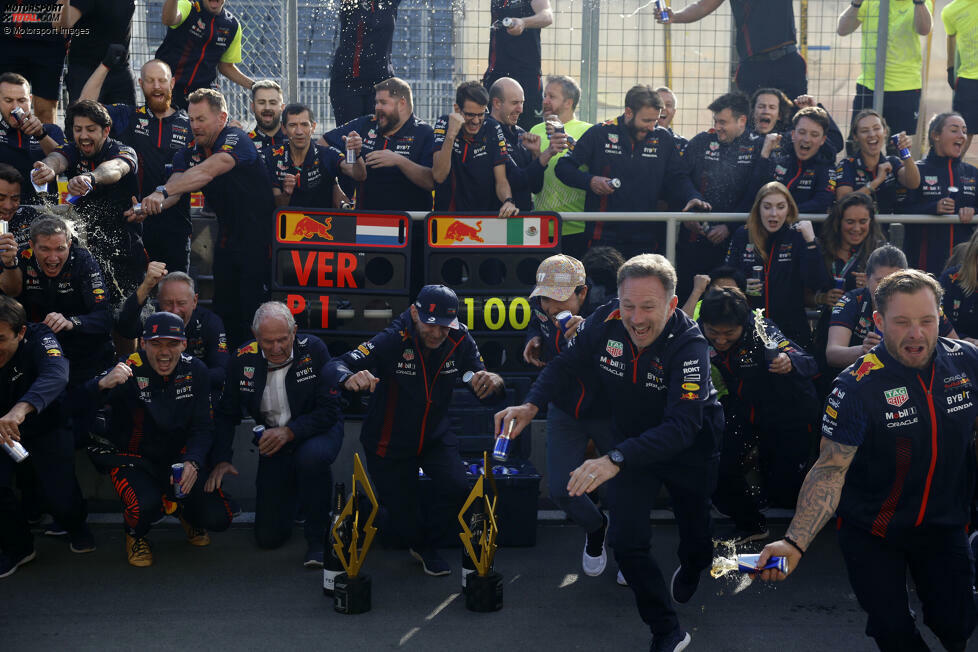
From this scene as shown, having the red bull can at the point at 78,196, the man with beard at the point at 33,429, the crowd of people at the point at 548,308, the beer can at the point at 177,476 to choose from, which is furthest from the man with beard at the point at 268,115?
the beer can at the point at 177,476

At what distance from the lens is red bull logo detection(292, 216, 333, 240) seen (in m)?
7.71

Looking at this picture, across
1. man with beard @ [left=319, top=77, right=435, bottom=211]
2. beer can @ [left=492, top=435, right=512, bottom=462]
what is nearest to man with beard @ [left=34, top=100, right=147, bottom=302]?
man with beard @ [left=319, top=77, right=435, bottom=211]

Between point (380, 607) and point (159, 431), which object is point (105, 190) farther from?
point (380, 607)

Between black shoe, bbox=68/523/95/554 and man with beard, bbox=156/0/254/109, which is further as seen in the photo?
man with beard, bbox=156/0/254/109

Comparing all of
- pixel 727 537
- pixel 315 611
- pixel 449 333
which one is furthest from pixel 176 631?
pixel 727 537

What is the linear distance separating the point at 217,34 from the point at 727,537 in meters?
6.10

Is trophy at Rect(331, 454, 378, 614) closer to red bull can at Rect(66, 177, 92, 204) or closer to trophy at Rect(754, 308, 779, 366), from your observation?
trophy at Rect(754, 308, 779, 366)

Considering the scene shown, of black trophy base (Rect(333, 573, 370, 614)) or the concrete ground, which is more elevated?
black trophy base (Rect(333, 573, 370, 614))

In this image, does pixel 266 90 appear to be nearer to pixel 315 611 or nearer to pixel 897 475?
pixel 315 611

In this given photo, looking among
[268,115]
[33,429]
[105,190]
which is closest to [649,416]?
[33,429]

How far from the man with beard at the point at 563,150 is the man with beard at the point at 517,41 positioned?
431mm

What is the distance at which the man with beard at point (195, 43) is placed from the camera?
362 inches

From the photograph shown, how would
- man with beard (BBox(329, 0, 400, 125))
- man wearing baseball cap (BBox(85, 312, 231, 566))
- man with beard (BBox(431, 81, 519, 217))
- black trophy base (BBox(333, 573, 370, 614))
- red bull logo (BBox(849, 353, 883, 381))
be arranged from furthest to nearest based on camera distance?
man with beard (BBox(329, 0, 400, 125)) → man with beard (BBox(431, 81, 519, 217)) → man wearing baseball cap (BBox(85, 312, 231, 566)) → black trophy base (BBox(333, 573, 370, 614)) → red bull logo (BBox(849, 353, 883, 381))

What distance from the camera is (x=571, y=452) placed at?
6219mm
